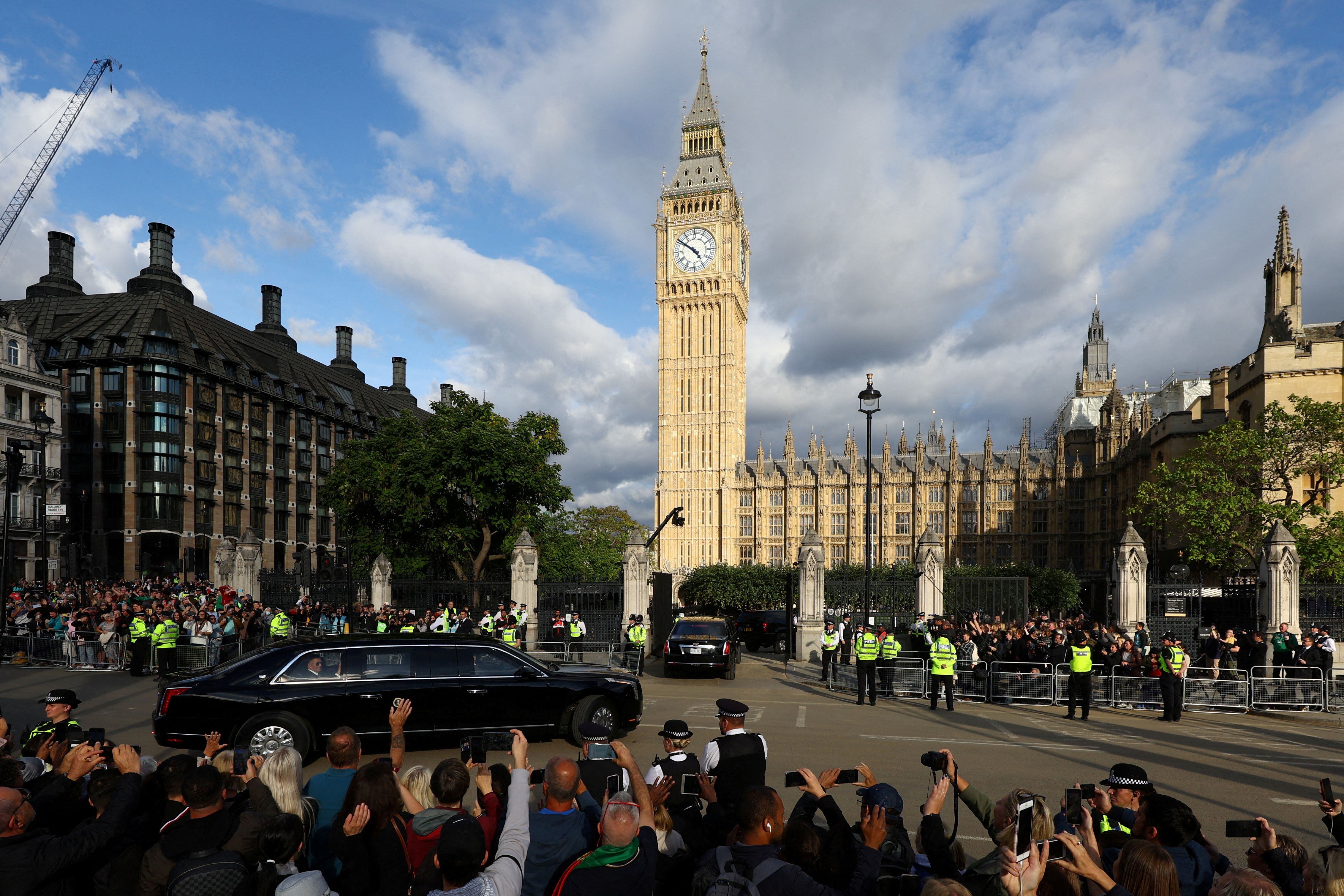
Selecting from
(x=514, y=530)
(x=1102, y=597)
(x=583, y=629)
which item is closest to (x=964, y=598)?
(x=583, y=629)

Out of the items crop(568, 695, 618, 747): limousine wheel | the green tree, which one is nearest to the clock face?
the green tree

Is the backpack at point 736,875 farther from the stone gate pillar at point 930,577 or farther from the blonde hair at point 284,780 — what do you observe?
the stone gate pillar at point 930,577

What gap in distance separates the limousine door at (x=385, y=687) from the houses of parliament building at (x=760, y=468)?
58.9 meters

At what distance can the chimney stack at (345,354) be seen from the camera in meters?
96.4

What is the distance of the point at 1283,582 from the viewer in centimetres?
1834

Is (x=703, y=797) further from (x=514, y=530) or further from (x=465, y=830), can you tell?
(x=514, y=530)

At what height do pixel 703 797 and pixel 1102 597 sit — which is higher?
pixel 703 797

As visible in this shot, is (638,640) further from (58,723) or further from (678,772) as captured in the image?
(678,772)

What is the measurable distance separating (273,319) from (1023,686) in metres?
86.2

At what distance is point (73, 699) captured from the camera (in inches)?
239

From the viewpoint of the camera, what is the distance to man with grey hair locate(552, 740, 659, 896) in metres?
3.51

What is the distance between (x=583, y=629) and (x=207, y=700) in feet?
39.9

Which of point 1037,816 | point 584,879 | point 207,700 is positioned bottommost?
point 207,700

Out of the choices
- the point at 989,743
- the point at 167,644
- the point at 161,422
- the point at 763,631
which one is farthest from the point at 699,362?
the point at 989,743
